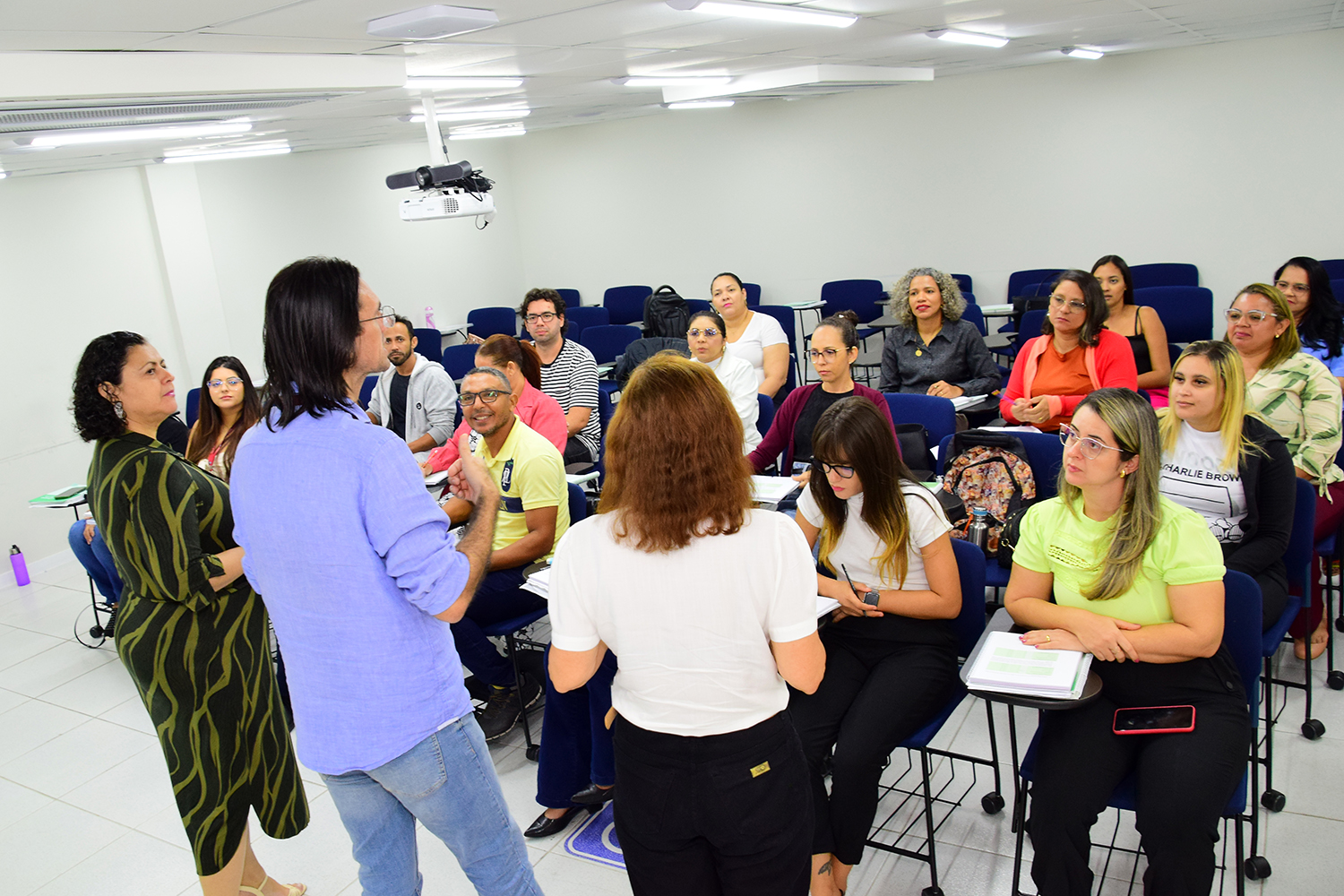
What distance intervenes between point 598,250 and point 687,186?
4.45 feet

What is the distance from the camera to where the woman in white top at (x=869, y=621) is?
7.75ft

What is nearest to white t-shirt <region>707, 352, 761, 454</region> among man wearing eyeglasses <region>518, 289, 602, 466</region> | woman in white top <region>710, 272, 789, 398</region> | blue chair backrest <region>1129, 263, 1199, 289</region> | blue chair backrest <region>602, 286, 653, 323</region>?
woman in white top <region>710, 272, 789, 398</region>

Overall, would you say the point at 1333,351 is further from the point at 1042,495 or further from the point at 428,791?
the point at 428,791

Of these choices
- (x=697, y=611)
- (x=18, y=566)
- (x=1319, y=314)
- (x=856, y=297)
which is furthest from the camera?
(x=856, y=297)

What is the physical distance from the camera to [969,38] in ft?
17.3

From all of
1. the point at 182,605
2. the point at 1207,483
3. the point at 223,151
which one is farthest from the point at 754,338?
the point at 223,151

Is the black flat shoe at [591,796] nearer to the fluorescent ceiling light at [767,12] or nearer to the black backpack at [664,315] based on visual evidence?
the fluorescent ceiling light at [767,12]

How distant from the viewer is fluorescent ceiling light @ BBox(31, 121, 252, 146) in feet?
14.0

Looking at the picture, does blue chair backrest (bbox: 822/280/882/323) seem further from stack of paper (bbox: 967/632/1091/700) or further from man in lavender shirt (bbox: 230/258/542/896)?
man in lavender shirt (bbox: 230/258/542/896)

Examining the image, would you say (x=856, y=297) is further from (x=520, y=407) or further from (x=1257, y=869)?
(x=1257, y=869)

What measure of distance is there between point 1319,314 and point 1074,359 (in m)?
1.28

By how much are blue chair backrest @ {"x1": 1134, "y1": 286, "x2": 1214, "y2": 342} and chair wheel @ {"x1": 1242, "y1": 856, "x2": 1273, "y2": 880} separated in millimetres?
4907

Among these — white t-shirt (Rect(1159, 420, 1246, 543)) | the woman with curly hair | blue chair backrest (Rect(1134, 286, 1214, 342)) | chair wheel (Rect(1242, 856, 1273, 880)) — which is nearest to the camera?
chair wheel (Rect(1242, 856, 1273, 880))

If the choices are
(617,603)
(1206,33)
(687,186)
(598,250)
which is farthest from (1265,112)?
(617,603)
